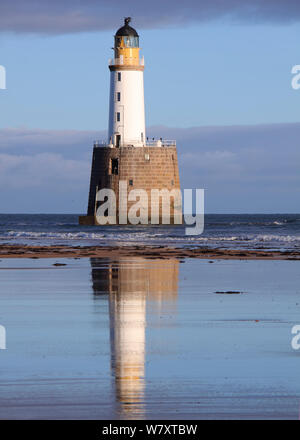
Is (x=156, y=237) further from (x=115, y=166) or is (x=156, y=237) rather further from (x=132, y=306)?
(x=132, y=306)

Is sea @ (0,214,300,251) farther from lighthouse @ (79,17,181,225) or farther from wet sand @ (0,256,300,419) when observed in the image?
wet sand @ (0,256,300,419)

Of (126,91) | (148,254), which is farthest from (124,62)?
(148,254)

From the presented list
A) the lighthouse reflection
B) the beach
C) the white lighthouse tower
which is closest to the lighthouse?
the white lighthouse tower

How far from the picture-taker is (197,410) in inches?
343

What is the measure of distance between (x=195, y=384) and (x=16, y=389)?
185 cm

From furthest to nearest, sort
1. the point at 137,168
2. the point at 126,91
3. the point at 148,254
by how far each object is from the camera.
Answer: the point at 137,168 → the point at 126,91 → the point at 148,254

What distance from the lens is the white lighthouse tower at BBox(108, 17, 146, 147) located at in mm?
77688

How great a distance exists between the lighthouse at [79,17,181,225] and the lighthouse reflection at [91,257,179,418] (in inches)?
1860

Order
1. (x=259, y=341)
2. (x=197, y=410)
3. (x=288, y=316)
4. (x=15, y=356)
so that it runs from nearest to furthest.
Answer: (x=197, y=410)
(x=15, y=356)
(x=259, y=341)
(x=288, y=316)

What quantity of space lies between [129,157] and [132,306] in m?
63.4

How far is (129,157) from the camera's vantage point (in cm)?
7981

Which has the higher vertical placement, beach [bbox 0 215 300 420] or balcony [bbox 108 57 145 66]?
balcony [bbox 108 57 145 66]

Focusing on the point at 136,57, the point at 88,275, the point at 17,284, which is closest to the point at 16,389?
the point at 17,284
